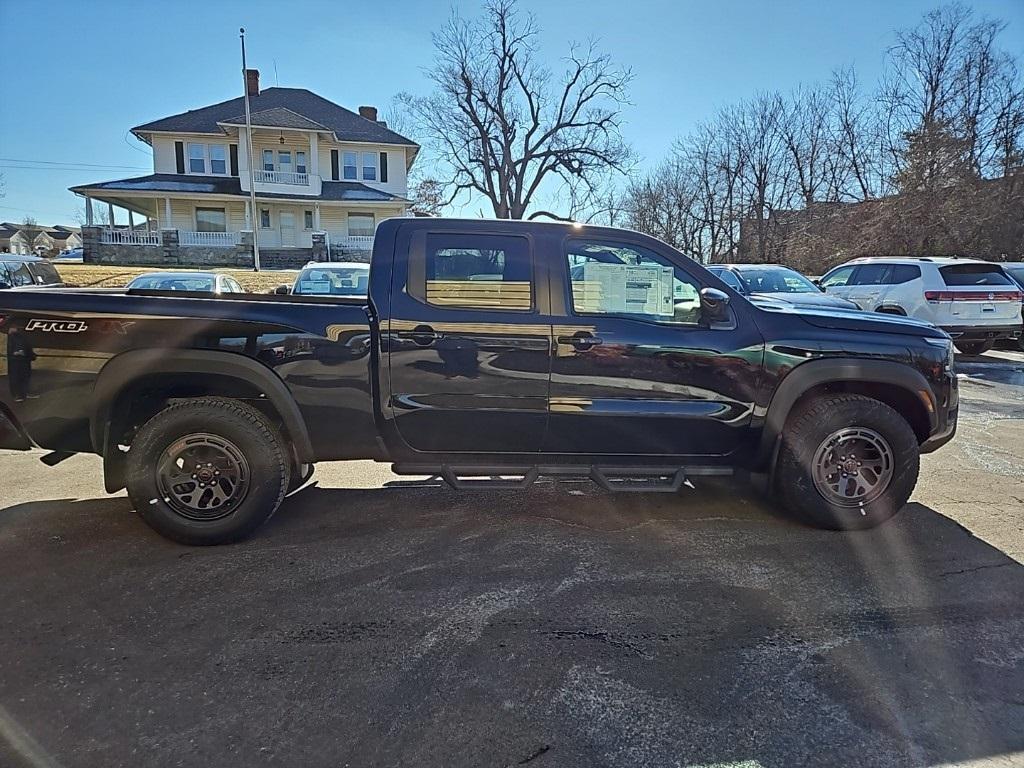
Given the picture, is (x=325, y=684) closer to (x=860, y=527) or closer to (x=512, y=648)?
(x=512, y=648)

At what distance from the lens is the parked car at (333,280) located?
11406 millimetres

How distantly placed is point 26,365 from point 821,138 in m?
45.0

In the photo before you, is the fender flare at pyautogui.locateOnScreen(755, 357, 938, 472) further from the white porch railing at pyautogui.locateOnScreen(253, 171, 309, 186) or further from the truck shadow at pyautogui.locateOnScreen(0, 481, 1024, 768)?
the white porch railing at pyautogui.locateOnScreen(253, 171, 309, 186)

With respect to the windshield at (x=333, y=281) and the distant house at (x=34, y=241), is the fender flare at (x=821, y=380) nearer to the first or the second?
the windshield at (x=333, y=281)

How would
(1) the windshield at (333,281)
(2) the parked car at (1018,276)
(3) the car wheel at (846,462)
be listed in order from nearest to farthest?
(3) the car wheel at (846,462) → (1) the windshield at (333,281) → (2) the parked car at (1018,276)

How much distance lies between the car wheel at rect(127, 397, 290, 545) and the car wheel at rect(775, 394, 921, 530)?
325 centimetres

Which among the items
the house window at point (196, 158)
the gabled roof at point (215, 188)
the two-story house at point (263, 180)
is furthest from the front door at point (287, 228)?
the house window at point (196, 158)

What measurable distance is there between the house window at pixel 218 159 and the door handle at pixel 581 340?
36565 millimetres

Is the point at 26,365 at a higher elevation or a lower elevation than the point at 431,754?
higher

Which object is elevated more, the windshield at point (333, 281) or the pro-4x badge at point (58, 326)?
the windshield at point (333, 281)

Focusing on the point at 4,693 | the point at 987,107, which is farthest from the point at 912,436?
the point at 987,107

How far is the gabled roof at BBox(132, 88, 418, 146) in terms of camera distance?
3344cm

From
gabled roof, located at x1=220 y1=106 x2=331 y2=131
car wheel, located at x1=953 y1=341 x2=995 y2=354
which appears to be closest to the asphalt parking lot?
car wheel, located at x1=953 y1=341 x2=995 y2=354

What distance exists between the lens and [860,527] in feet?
13.6
